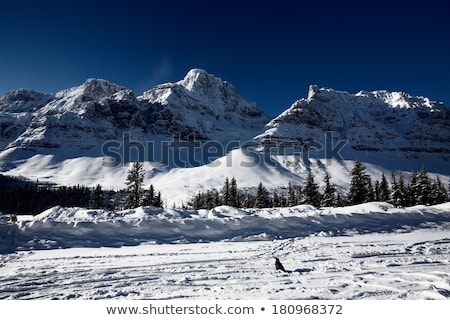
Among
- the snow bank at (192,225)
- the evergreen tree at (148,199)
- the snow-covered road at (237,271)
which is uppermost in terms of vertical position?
the evergreen tree at (148,199)

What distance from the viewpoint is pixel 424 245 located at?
10.1m

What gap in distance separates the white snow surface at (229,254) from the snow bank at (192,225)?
48 mm

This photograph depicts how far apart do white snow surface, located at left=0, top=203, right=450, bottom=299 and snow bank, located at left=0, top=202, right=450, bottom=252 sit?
0.16ft

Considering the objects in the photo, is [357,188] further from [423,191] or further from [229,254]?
[229,254]

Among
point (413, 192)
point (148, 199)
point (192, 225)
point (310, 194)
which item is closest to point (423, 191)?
point (413, 192)

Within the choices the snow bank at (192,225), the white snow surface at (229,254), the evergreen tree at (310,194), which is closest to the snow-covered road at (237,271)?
the white snow surface at (229,254)

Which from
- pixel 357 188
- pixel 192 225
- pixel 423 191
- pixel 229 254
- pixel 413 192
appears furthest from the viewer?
pixel 413 192

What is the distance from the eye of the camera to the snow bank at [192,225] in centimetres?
1207

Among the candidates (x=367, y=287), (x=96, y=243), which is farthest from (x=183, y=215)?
(x=367, y=287)

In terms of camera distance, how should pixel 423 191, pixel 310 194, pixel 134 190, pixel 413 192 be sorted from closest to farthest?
pixel 134 190 < pixel 423 191 < pixel 413 192 < pixel 310 194

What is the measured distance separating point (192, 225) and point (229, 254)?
4.42 m

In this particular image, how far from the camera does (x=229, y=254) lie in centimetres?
942

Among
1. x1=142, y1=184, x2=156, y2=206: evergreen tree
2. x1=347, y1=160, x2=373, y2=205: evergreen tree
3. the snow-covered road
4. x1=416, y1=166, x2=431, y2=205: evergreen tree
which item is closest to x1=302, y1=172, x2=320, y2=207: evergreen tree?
x1=347, y1=160, x2=373, y2=205: evergreen tree

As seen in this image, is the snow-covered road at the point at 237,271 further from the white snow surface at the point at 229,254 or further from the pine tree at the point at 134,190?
the pine tree at the point at 134,190
